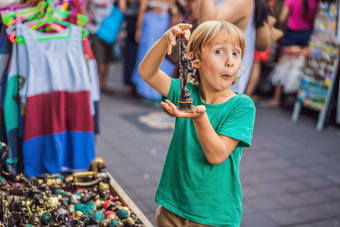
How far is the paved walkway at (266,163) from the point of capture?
336cm

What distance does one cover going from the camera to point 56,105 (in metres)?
2.88

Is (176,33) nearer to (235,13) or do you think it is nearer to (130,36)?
(235,13)

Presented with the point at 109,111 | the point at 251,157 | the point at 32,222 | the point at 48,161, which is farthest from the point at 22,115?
the point at 109,111

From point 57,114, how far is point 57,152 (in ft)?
0.84

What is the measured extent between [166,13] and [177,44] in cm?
464

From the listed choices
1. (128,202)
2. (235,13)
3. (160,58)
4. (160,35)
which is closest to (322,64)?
(160,35)

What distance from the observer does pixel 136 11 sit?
6445mm

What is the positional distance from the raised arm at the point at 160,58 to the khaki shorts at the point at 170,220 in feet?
1.65

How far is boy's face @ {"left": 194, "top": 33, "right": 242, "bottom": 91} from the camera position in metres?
1.59

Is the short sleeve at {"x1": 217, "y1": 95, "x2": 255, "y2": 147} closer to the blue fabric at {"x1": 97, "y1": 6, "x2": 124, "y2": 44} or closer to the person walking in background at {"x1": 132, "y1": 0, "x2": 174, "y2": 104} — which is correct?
the person walking in background at {"x1": 132, "y1": 0, "x2": 174, "y2": 104}

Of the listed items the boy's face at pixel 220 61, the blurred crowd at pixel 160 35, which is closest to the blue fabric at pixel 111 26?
the blurred crowd at pixel 160 35

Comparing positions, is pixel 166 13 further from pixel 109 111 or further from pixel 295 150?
pixel 295 150

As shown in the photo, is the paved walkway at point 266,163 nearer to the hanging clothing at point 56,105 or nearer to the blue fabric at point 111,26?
the hanging clothing at point 56,105

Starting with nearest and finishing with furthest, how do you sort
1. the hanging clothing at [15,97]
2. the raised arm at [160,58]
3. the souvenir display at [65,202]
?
the raised arm at [160,58] < the souvenir display at [65,202] < the hanging clothing at [15,97]
